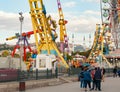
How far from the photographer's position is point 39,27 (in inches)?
2095

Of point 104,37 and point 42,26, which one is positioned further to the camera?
point 104,37

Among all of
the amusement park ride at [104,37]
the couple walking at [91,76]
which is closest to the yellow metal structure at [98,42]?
the amusement park ride at [104,37]

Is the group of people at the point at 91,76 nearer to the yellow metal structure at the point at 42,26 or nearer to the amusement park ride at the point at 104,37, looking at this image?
the yellow metal structure at the point at 42,26

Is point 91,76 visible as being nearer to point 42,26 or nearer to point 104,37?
point 42,26

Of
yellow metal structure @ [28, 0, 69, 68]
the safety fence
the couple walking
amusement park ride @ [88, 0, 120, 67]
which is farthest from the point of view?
amusement park ride @ [88, 0, 120, 67]

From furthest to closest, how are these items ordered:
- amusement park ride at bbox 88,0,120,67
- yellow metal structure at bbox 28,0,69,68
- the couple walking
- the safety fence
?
amusement park ride at bbox 88,0,120,67
yellow metal structure at bbox 28,0,69,68
the safety fence
the couple walking

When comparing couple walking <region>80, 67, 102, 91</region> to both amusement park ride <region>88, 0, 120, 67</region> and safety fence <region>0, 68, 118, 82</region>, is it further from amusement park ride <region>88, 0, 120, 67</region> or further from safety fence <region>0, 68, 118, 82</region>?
amusement park ride <region>88, 0, 120, 67</region>

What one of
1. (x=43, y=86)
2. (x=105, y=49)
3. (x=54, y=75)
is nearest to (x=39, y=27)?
(x=54, y=75)

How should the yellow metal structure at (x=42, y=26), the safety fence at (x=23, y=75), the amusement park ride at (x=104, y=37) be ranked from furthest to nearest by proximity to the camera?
the amusement park ride at (x=104, y=37) → the yellow metal structure at (x=42, y=26) → the safety fence at (x=23, y=75)

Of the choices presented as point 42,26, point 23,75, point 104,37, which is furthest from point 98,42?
point 23,75

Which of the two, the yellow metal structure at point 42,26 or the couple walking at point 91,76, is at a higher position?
the yellow metal structure at point 42,26

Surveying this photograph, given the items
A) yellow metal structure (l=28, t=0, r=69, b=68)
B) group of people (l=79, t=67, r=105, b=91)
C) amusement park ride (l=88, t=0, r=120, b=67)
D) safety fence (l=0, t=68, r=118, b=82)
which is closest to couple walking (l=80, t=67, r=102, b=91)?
group of people (l=79, t=67, r=105, b=91)

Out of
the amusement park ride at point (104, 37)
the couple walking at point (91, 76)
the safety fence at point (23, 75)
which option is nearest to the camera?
the couple walking at point (91, 76)

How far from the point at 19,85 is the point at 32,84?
8.09 ft
